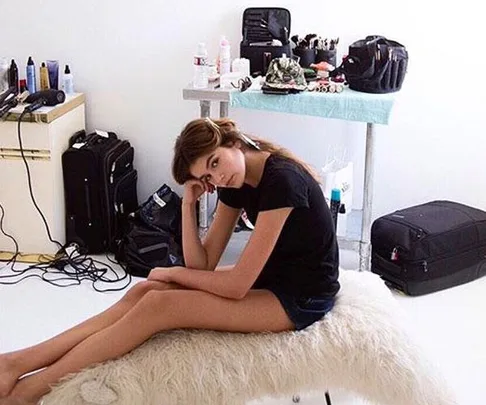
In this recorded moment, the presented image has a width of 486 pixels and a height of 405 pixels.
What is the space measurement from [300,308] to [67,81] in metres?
1.87

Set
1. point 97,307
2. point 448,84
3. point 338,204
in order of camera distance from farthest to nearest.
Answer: point 448,84, point 338,204, point 97,307

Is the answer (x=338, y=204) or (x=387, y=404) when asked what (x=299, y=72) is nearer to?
(x=338, y=204)

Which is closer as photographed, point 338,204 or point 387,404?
point 387,404

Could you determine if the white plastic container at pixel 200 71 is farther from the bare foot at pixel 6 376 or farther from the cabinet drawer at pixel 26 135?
the bare foot at pixel 6 376

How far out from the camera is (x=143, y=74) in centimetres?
339

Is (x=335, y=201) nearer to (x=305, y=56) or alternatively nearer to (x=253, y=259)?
(x=305, y=56)

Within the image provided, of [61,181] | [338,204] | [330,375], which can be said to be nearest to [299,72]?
[338,204]

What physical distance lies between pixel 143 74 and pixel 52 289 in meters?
1.05

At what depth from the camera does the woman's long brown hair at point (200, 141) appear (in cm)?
187

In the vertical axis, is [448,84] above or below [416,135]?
above

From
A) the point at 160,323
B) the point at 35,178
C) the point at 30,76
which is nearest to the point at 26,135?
the point at 35,178

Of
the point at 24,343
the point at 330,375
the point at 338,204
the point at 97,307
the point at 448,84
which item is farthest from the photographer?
the point at 448,84

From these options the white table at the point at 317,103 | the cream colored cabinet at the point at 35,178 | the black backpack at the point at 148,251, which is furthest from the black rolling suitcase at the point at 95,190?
the white table at the point at 317,103

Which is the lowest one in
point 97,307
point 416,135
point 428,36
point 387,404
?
point 97,307
